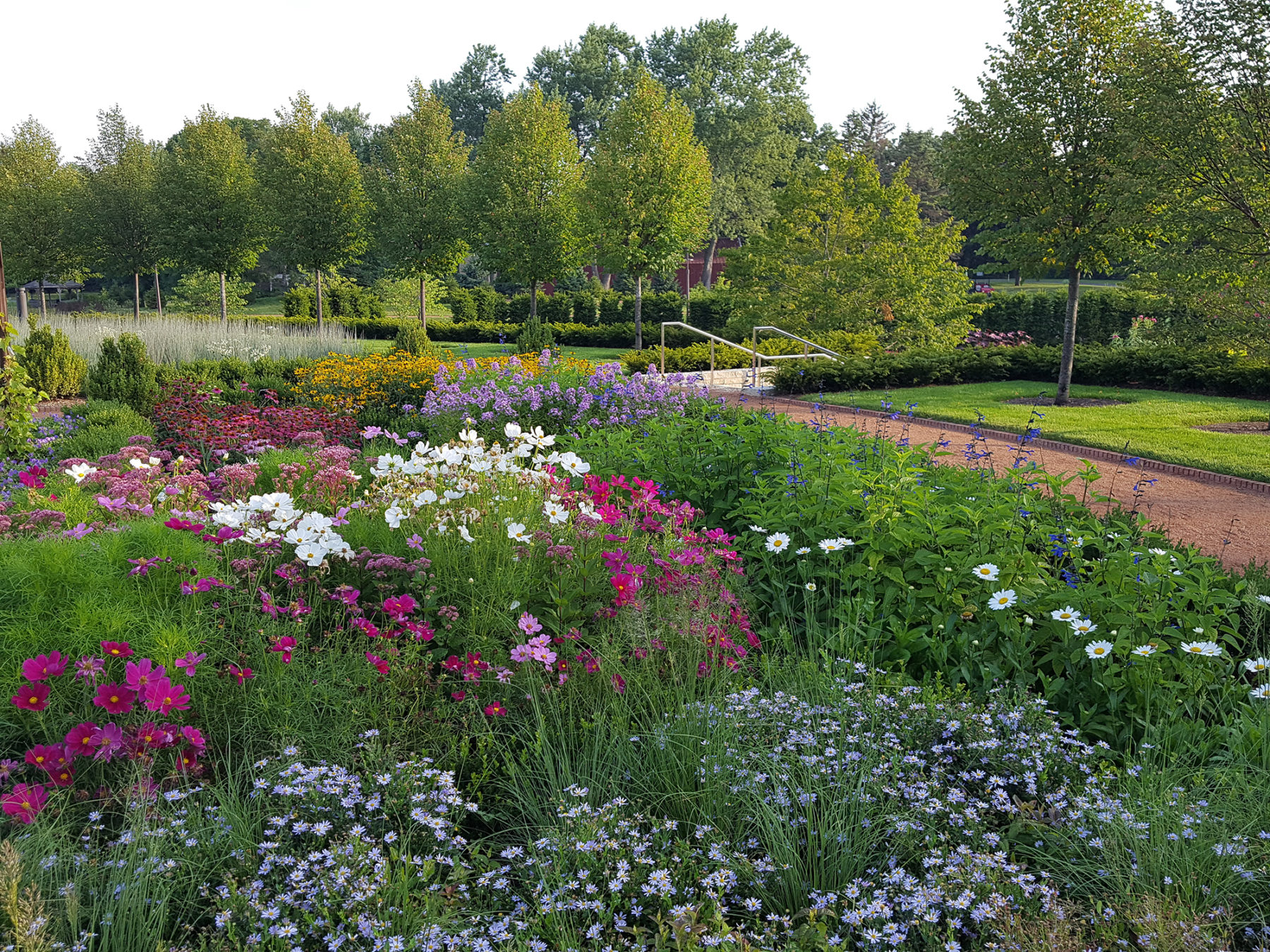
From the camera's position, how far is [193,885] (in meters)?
2.26

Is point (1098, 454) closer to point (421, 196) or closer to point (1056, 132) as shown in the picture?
point (1056, 132)

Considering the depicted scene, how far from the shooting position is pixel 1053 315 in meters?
27.1

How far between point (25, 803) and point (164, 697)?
398 mm

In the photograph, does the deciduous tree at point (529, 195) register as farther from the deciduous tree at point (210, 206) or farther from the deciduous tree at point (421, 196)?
the deciduous tree at point (210, 206)

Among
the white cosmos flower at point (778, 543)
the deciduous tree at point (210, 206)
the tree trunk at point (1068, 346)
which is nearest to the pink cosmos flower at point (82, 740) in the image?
the white cosmos flower at point (778, 543)

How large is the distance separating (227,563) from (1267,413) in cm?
1336

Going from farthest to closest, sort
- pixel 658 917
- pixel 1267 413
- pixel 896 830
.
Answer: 1. pixel 1267 413
2. pixel 896 830
3. pixel 658 917

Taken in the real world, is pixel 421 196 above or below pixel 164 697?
above

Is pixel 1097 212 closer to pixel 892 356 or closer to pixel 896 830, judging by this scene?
pixel 892 356

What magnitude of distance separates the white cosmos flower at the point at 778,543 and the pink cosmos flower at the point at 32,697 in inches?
110

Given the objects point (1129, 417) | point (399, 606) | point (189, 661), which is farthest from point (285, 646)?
point (1129, 417)

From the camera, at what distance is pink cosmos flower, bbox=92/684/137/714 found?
2.47 m

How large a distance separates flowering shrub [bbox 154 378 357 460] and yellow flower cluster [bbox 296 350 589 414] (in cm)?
49

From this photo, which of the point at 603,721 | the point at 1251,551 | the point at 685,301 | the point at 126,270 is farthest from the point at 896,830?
the point at 126,270
